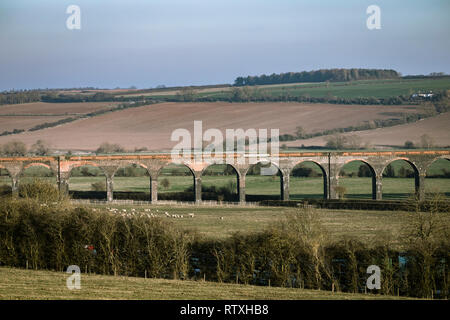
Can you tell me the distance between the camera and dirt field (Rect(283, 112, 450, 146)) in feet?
284

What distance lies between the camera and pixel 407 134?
8956 centimetres

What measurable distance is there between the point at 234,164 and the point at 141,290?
33539 millimetres

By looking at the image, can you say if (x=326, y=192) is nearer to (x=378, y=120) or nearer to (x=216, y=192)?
(x=216, y=192)

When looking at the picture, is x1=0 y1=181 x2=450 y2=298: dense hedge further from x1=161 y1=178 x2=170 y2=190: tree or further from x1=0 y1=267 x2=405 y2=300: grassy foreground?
x1=161 y1=178 x2=170 y2=190: tree

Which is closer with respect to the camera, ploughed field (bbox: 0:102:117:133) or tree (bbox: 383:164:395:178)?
tree (bbox: 383:164:395:178)

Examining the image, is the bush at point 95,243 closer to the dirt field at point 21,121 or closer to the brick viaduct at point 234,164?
the brick viaduct at point 234,164

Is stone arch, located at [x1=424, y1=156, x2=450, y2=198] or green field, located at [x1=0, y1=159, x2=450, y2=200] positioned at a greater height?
stone arch, located at [x1=424, y1=156, x2=450, y2=198]

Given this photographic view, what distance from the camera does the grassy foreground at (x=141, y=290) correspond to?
2059 cm

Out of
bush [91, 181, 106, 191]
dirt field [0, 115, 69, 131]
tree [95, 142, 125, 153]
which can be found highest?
dirt field [0, 115, 69, 131]

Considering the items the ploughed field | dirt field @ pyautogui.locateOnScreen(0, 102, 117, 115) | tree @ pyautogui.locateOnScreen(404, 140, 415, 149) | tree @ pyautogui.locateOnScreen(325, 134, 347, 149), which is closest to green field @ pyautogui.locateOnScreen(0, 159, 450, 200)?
tree @ pyautogui.locateOnScreen(404, 140, 415, 149)

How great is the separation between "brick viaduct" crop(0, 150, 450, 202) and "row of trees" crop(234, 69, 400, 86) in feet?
273
